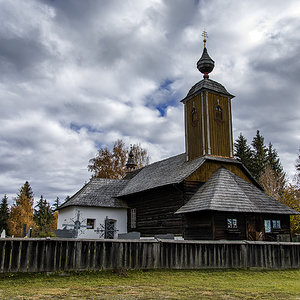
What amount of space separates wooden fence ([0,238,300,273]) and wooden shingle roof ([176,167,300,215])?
554 cm

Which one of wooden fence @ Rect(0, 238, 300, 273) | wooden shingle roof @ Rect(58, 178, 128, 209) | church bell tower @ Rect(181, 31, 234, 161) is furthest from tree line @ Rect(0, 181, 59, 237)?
wooden fence @ Rect(0, 238, 300, 273)

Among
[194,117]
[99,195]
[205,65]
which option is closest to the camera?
[194,117]

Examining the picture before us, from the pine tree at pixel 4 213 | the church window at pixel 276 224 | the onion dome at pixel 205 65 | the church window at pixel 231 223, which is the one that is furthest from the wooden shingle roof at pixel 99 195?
the pine tree at pixel 4 213

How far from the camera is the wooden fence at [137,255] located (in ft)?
32.4

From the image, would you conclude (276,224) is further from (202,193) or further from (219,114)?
(219,114)

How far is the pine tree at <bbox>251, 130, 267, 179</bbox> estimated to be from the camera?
4760cm

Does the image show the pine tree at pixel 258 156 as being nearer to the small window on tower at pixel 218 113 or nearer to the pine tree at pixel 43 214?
the small window on tower at pixel 218 113

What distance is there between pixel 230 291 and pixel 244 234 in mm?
12253

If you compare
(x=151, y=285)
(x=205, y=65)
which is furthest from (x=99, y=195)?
(x=151, y=285)

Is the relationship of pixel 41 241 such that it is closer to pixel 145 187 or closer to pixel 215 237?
pixel 215 237

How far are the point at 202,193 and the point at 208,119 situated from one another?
19.2ft

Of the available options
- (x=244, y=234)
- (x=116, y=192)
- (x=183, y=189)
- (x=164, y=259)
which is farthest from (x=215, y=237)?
(x=116, y=192)

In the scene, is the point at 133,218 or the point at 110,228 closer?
the point at 110,228

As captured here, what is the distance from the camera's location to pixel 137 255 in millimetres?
11195
